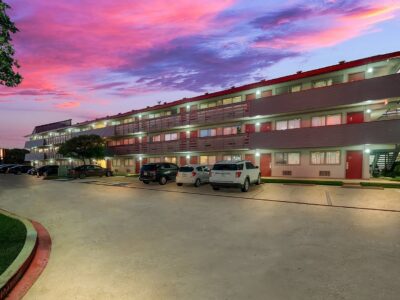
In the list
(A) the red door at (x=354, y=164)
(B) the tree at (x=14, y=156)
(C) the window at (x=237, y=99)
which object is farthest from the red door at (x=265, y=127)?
(B) the tree at (x=14, y=156)

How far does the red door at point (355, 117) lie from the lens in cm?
2202

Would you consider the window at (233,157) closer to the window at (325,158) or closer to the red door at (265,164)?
the red door at (265,164)

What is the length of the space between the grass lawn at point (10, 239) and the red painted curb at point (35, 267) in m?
0.39

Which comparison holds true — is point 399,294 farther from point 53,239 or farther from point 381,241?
point 53,239

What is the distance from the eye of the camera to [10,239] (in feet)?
22.7

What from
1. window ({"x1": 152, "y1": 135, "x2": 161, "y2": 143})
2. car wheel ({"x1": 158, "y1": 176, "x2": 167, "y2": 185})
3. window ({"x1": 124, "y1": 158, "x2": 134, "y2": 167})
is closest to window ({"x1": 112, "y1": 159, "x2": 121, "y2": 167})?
window ({"x1": 124, "y1": 158, "x2": 134, "y2": 167})

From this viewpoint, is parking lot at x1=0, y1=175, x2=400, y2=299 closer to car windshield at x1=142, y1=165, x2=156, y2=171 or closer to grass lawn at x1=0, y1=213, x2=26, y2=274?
grass lawn at x1=0, y1=213, x2=26, y2=274

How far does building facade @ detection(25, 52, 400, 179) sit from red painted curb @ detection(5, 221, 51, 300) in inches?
Answer: 834

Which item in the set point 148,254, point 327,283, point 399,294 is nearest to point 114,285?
point 148,254

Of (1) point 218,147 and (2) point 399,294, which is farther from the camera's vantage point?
(1) point 218,147

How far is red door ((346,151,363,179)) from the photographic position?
22297 mm

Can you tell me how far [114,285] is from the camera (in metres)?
4.64

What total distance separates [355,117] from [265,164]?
9.18 m

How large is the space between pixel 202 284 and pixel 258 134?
22.5 metres
